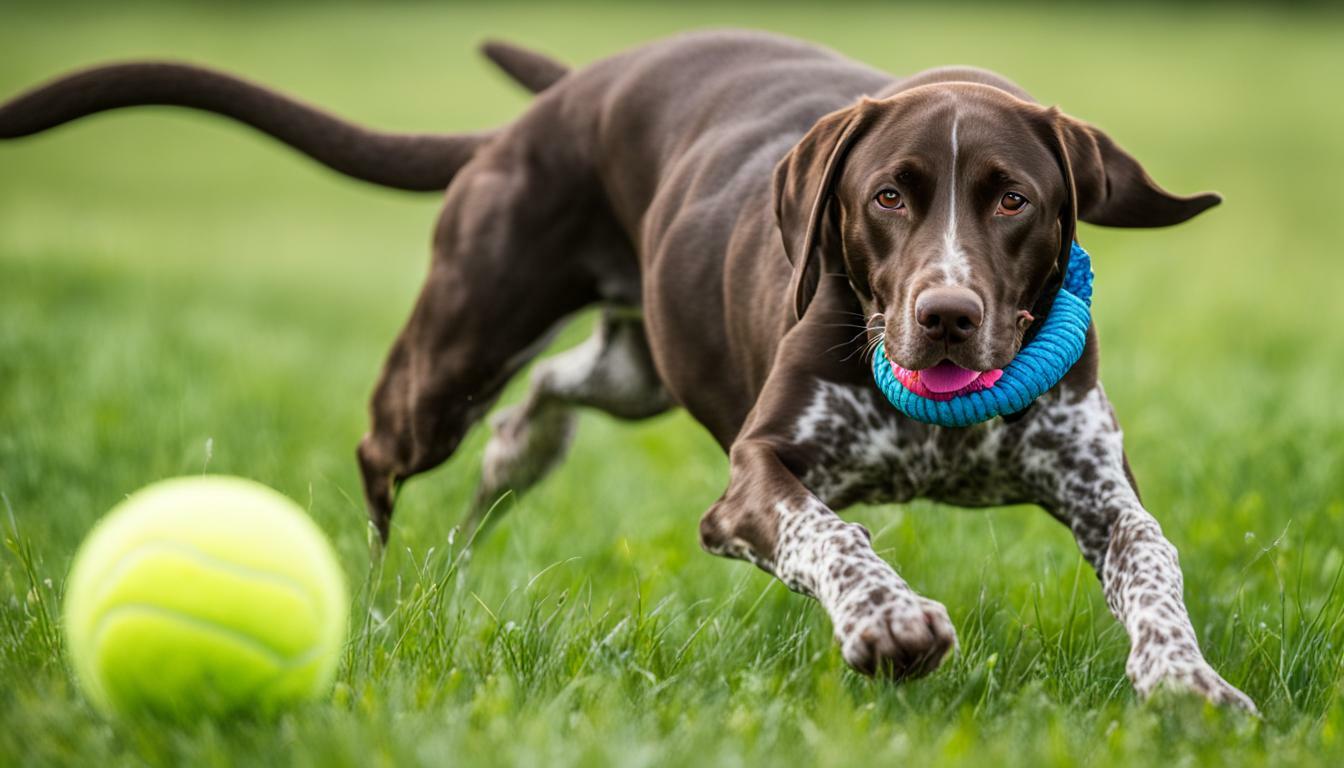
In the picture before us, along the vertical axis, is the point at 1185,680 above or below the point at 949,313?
below

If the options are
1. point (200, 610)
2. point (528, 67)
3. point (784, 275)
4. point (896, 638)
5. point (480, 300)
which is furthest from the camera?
point (528, 67)

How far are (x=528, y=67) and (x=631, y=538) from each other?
5.71ft

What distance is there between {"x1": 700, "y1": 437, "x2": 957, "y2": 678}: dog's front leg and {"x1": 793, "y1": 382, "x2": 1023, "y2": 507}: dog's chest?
9 cm

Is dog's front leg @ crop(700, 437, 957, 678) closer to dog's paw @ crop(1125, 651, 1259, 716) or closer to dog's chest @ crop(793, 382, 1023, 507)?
dog's chest @ crop(793, 382, 1023, 507)

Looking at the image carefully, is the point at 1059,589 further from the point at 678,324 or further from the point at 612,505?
the point at 612,505

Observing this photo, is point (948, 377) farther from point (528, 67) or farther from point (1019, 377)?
point (528, 67)

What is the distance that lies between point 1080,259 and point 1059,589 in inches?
35.8

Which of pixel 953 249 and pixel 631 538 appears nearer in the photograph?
pixel 953 249

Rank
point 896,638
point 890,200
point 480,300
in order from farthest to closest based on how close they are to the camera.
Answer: point 480,300 < point 890,200 < point 896,638

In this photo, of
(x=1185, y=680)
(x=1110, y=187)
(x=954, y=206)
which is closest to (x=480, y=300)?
(x=954, y=206)

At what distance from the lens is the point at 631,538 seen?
231 inches

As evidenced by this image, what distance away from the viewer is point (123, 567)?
306 centimetres

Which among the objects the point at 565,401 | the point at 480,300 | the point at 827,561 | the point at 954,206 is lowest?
the point at 565,401

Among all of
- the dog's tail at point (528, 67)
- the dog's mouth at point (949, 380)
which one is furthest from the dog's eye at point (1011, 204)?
the dog's tail at point (528, 67)
